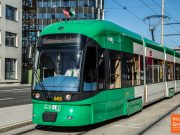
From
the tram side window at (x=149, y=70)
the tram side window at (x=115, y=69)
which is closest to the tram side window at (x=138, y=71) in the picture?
the tram side window at (x=149, y=70)

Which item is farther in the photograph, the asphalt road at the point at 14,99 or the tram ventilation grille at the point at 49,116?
the asphalt road at the point at 14,99

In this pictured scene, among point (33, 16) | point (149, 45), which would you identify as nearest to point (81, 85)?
point (149, 45)

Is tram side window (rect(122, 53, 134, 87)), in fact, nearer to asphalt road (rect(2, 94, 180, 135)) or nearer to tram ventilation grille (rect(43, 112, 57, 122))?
asphalt road (rect(2, 94, 180, 135))

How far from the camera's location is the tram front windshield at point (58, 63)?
36.6 ft

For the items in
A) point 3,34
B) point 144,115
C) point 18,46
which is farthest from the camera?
point 18,46

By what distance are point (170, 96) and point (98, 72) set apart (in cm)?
1392

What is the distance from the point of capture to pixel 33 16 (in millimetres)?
67562

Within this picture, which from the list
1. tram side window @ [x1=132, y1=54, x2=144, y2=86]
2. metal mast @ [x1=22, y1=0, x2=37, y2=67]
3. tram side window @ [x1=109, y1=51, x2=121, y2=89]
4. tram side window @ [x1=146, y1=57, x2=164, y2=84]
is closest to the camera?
tram side window @ [x1=109, y1=51, x2=121, y2=89]

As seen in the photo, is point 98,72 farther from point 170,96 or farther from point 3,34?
point 3,34

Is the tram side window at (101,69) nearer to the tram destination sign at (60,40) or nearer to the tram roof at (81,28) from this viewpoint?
the tram roof at (81,28)

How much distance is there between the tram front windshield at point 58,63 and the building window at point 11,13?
40728 mm

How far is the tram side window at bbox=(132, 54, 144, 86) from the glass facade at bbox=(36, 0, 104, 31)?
7376 cm

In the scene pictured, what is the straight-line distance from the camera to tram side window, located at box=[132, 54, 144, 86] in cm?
1541

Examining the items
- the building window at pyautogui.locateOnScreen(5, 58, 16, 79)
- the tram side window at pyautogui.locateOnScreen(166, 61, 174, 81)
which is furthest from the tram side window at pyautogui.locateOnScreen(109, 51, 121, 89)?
the building window at pyautogui.locateOnScreen(5, 58, 16, 79)
